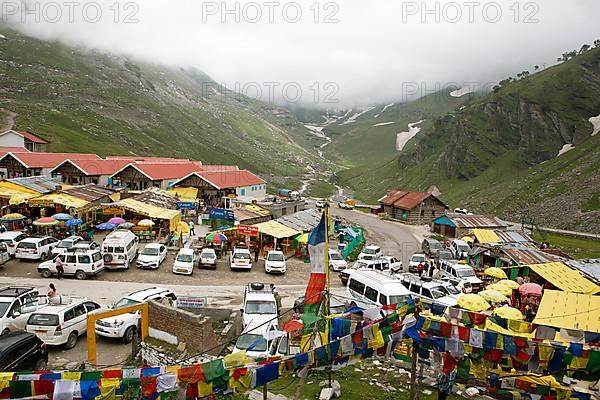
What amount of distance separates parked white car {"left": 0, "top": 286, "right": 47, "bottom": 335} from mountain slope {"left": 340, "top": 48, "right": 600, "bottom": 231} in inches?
2499

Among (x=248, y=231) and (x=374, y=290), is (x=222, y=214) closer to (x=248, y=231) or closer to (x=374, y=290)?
(x=248, y=231)

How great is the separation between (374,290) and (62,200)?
99.0 ft

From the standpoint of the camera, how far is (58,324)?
51.2 feet

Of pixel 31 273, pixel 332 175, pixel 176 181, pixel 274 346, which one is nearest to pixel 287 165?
pixel 332 175

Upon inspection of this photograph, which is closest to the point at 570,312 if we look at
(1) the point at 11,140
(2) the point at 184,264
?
(2) the point at 184,264

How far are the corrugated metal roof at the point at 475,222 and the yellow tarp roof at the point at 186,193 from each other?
3143 centimetres

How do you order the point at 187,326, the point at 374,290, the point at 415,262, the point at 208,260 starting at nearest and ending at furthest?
the point at 187,326 < the point at 374,290 < the point at 208,260 < the point at 415,262

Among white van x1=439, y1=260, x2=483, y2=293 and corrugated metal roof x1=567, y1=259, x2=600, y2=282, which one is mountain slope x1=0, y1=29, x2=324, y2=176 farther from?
corrugated metal roof x1=567, y1=259, x2=600, y2=282

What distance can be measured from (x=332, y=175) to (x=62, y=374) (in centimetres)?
17341

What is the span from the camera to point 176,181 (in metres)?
57.3

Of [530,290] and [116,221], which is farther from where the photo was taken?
[116,221]

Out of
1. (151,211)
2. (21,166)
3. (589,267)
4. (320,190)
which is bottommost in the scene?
(589,267)

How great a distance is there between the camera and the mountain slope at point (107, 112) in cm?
11212

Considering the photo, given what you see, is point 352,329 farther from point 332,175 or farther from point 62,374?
point 332,175
